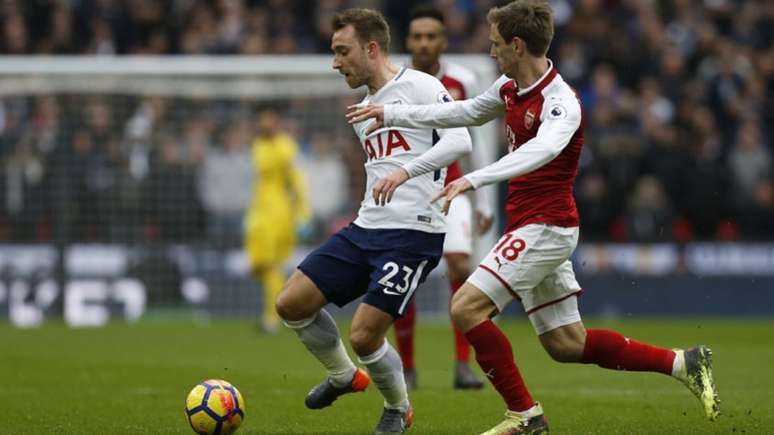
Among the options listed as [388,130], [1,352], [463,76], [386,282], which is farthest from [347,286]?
[1,352]

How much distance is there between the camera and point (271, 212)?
16156 millimetres

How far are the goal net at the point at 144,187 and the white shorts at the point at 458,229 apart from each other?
7.23 meters

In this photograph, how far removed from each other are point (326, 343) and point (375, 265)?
59 cm

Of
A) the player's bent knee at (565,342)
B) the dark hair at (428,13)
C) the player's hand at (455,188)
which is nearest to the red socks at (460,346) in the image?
the dark hair at (428,13)

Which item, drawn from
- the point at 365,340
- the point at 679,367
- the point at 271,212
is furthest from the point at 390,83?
the point at 271,212

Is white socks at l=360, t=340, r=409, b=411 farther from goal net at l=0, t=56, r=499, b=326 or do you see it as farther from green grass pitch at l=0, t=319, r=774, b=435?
goal net at l=0, t=56, r=499, b=326

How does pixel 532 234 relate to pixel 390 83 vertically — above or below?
below

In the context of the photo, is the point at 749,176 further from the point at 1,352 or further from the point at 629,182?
the point at 1,352

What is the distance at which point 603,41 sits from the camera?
68.0ft

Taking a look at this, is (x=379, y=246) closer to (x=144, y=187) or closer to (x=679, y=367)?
(x=679, y=367)

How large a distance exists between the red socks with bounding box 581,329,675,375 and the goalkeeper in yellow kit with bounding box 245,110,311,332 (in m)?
8.70

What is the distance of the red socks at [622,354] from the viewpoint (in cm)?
731

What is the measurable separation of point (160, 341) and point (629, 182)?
712 centimetres

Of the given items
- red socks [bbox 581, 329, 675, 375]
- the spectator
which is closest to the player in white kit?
red socks [bbox 581, 329, 675, 375]
